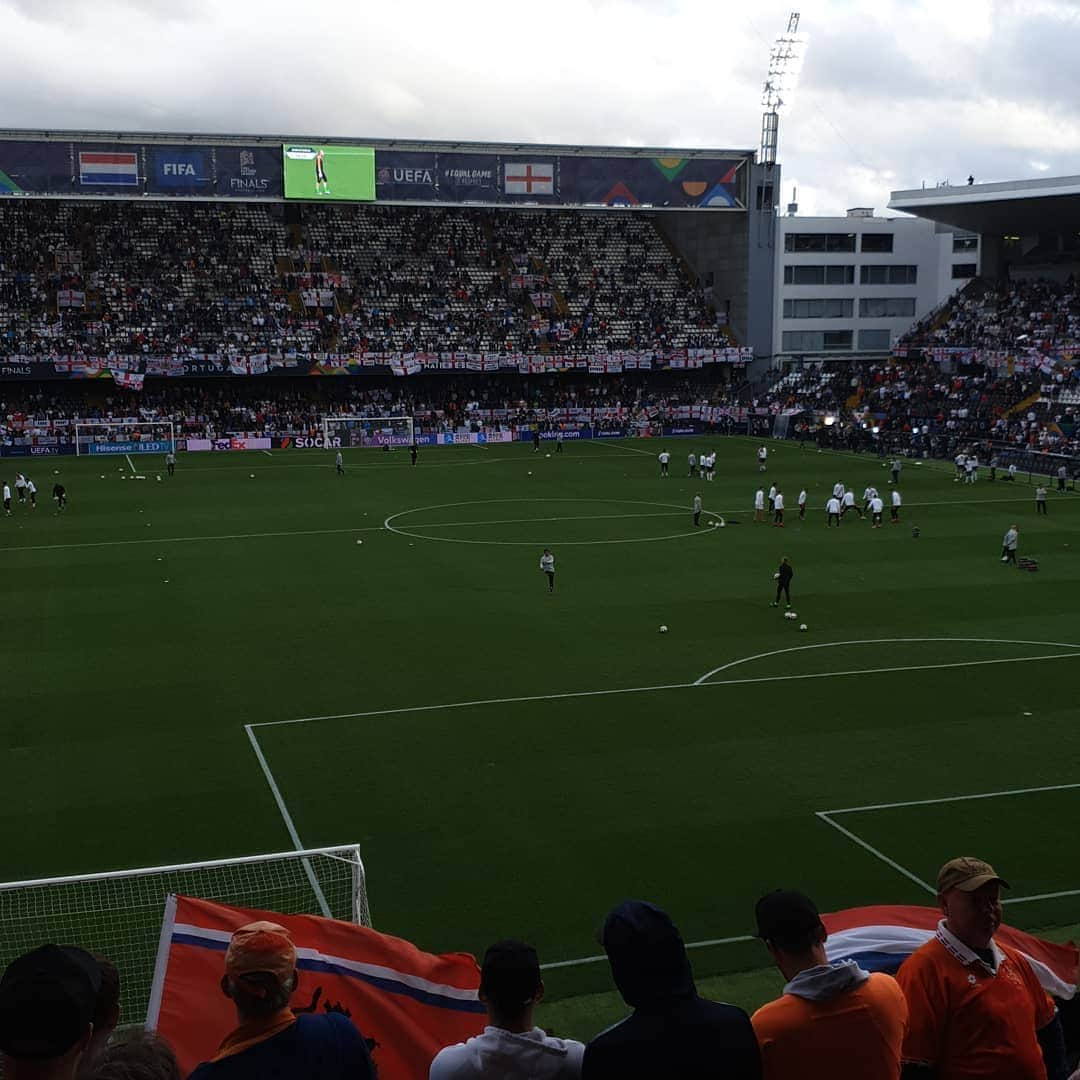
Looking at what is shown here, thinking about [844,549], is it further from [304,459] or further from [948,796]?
[304,459]

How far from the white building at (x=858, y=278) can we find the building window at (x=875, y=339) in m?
0.08

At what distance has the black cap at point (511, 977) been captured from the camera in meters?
4.98

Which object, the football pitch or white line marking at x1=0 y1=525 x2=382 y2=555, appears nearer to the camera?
the football pitch

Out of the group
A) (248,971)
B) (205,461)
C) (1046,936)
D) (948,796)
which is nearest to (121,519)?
(205,461)

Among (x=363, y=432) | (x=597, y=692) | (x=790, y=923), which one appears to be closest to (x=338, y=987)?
(x=790, y=923)

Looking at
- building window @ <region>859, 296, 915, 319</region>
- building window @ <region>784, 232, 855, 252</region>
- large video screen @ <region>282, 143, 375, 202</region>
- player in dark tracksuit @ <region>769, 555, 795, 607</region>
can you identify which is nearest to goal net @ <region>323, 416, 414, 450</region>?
large video screen @ <region>282, 143, 375, 202</region>

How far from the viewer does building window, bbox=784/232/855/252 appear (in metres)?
91.4

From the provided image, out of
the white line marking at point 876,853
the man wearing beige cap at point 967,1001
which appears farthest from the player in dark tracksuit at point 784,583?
the man wearing beige cap at point 967,1001

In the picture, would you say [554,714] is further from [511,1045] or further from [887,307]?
[887,307]

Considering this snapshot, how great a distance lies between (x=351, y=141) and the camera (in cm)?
7531

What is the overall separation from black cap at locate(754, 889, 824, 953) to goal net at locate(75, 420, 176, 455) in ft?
222

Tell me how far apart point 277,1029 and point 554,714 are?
16.9m

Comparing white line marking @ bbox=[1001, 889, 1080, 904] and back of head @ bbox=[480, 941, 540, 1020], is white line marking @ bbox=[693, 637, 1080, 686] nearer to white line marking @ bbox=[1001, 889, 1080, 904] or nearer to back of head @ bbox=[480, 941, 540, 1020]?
white line marking @ bbox=[1001, 889, 1080, 904]

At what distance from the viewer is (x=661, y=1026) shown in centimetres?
475
